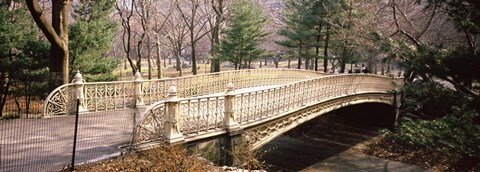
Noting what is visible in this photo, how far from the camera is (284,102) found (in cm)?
1130

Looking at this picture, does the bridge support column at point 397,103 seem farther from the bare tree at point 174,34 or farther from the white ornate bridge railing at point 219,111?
the bare tree at point 174,34

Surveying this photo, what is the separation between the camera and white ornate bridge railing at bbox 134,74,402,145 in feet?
24.0

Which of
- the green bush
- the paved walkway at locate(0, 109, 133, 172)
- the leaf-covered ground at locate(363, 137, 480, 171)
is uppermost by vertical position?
the green bush

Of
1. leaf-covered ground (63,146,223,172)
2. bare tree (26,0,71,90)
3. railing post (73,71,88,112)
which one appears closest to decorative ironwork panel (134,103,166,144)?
leaf-covered ground (63,146,223,172)

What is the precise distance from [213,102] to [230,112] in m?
0.53

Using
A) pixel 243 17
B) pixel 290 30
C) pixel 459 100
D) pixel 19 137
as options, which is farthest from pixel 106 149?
pixel 290 30

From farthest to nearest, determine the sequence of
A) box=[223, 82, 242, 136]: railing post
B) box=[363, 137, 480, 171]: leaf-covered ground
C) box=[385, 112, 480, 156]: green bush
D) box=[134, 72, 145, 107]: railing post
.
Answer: box=[363, 137, 480, 171]: leaf-covered ground, box=[134, 72, 145, 107]: railing post, box=[223, 82, 242, 136]: railing post, box=[385, 112, 480, 156]: green bush

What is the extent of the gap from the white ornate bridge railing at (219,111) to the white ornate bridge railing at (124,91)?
13.8ft

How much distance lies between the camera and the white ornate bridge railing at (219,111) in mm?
7301

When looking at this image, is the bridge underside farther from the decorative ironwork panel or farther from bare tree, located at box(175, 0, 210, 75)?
bare tree, located at box(175, 0, 210, 75)

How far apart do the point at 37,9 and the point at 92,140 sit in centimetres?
554

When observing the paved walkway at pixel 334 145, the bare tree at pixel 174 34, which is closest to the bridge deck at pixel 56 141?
the paved walkway at pixel 334 145

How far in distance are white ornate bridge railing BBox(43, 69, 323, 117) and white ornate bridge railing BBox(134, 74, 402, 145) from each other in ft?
13.8

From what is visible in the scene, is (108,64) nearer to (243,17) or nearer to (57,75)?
(57,75)
